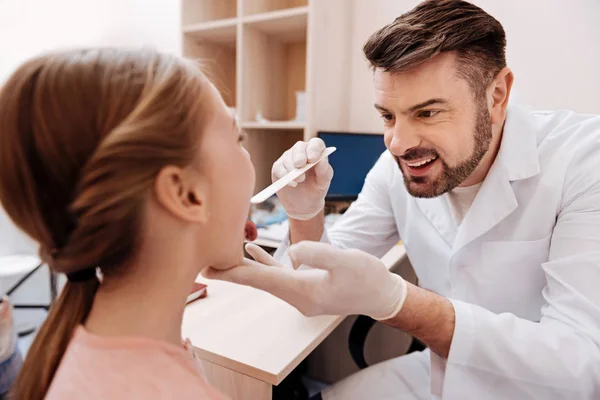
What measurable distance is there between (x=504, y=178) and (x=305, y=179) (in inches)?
21.1

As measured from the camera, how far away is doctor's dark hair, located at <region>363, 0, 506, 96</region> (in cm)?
95

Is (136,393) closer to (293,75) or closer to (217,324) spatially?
(217,324)

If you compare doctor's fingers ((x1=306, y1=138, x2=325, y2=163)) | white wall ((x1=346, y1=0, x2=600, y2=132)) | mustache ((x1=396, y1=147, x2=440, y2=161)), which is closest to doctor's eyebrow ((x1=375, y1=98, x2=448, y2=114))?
mustache ((x1=396, y1=147, x2=440, y2=161))

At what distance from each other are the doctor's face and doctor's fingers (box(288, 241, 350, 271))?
443 mm

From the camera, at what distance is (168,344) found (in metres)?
0.54

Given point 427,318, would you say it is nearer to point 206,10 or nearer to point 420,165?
point 420,165

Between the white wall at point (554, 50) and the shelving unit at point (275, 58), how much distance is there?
0.72m

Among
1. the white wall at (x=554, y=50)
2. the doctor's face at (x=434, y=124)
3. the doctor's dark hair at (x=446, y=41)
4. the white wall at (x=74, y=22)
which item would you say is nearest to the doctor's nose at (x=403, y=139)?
the doctor's face at (x=434, y=124)

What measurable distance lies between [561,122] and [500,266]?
458mm

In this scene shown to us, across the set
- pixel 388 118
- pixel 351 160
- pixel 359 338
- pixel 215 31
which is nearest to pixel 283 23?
pixel 215 31

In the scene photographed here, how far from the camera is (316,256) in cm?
72

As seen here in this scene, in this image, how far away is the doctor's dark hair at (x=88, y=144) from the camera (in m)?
0.43

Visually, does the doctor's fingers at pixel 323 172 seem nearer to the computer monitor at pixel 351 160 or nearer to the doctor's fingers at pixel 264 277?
the doctor's fingers at pixel 264 277

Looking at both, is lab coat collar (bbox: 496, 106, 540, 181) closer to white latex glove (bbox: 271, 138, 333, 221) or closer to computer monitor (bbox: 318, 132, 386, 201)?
white latex glove (bbox: 271, 138, 333, 221)
